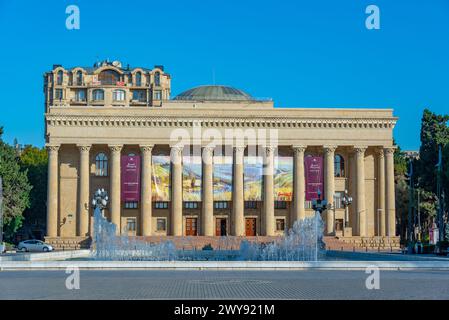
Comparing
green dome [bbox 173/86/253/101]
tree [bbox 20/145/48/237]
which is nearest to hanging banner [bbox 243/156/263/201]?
green dome [bbox 173/86/253/101]

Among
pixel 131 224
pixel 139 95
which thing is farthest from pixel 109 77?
pixel 131 224

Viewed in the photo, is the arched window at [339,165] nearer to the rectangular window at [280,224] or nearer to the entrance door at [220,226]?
the rectangular window at [280,224]

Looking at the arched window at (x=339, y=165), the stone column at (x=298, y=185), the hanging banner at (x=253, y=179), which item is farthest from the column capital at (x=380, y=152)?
the hanging banner at (x=253, y=179)

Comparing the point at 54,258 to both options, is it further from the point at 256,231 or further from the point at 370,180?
the point at 370,180

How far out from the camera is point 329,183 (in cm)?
7000

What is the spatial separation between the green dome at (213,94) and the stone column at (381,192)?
16.2m

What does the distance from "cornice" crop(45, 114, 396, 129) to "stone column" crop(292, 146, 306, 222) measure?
7.48 ft

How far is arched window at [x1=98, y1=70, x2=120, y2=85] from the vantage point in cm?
11188

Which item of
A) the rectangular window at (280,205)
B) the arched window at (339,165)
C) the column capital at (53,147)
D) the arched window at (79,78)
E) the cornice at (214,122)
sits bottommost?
the rectangular window at (280,205)

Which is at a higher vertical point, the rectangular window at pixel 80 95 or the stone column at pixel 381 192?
the rectangular window at pixel 80 95

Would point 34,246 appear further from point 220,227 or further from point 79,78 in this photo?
point 79,78

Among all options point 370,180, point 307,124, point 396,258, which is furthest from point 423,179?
point 396,258

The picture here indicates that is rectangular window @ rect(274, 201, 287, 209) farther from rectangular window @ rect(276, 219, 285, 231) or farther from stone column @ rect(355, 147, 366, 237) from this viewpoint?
stone column @ rect(355, 147, 366, 237)

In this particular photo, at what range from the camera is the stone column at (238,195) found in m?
69.3
